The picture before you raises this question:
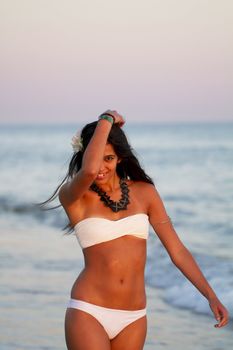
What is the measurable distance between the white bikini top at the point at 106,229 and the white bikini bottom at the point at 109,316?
0.30m

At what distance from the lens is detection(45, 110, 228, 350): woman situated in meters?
4.79

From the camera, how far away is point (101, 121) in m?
4.86

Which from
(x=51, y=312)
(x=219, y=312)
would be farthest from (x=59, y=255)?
(x=219, y=312)

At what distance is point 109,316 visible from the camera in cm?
484

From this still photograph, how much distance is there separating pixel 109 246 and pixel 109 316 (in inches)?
13.4

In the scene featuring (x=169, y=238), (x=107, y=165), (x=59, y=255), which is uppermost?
(x=107, y=165)

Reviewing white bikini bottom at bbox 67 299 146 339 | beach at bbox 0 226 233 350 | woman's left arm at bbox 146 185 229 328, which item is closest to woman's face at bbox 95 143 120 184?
woman's left arm at bbox 146 185 229 328

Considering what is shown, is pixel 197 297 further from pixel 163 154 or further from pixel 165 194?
pixel 163 154

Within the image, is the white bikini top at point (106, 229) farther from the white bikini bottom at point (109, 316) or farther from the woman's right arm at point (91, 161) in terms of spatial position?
the white bikini bottom at point (109, 316)

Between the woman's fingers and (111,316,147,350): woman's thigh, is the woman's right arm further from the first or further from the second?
the woman's fingers

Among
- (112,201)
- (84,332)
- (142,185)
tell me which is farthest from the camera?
(142,185)

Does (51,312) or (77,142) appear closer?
(77,142)

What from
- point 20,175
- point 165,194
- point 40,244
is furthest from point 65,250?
point 20,175

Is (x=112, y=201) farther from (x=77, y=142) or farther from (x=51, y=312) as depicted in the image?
(x=51, y=312)
